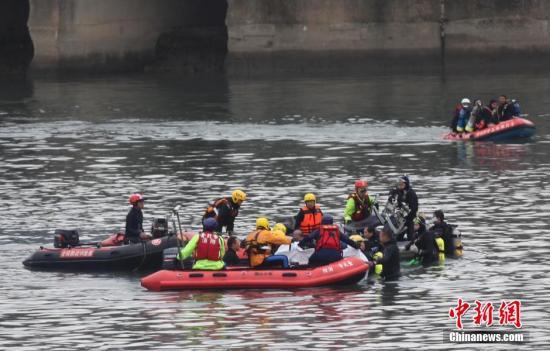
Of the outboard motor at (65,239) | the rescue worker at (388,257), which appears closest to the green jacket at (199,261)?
the rescue worker at (388,257)

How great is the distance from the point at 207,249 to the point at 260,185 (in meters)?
16.5

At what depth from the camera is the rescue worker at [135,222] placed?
3800 cm

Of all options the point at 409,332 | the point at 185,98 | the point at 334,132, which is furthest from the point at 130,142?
the point at 409,332

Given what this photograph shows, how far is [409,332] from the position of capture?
31312 millimetres

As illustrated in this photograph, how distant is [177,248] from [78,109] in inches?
1612

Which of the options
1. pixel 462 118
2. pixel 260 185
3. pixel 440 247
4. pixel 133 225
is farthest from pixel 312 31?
pixel 133 225

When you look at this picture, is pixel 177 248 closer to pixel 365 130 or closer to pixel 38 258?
pixel 38 258

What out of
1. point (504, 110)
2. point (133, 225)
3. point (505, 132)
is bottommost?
point (133, 225)

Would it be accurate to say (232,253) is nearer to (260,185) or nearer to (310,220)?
(310,220)

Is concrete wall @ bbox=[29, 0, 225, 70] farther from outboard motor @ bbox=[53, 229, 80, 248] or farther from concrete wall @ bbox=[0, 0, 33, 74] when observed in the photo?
outboard motor @ bbox=[53, 229, 80, 248]

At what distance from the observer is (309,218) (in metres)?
37.8

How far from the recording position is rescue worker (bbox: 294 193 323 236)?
37.7 m

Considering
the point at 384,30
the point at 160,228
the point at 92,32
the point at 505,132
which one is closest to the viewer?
the point at 160,228

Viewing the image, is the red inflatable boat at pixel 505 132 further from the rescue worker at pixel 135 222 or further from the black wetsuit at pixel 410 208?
the rescue worker at pixel 135 222
